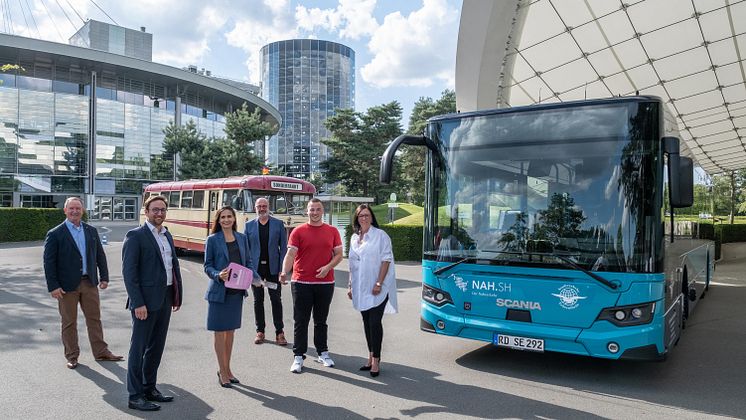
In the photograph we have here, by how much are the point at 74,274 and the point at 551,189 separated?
16.1 ft

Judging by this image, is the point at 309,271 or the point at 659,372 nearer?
the point at 309,271

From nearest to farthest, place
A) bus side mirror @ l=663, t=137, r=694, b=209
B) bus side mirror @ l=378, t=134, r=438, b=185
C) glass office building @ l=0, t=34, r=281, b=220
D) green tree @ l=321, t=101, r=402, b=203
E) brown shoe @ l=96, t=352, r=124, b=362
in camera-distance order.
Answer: bus side mirror @ l=663, t=137, r=694, b=209 < bus side mirror @ l=378, t=134, r=438, b=185 < brown shoe @ l=96, t=352, r=124, b=362 < glass office building @ l=0, t=34, r=281, b=220 < green tree @ l=321, t=101, r=402, b=203

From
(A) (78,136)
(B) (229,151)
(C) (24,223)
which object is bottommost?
(C) (24,223)

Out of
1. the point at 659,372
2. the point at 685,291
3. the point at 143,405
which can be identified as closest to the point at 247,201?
the point at 685,291

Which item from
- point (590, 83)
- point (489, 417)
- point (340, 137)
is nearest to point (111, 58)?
point (340, 137)

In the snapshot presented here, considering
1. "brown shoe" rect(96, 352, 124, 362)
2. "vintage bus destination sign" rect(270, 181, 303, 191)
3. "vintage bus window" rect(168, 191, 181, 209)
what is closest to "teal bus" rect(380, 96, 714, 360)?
"brown shoe" rect(96, 352, 124, 362)

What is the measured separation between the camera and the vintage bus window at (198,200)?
18.3 m

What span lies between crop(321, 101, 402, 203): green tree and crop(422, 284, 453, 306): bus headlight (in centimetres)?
3847

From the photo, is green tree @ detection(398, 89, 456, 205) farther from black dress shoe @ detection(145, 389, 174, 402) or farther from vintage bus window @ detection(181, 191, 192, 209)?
black dress shoe @ detection(145, 389, 174, 402)

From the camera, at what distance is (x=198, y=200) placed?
61.0 ft

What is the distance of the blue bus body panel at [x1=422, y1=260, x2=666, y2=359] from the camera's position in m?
5.01

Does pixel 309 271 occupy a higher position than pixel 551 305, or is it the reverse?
pixel 309 271

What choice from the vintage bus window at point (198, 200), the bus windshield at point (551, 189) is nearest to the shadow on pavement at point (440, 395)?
the bus windshield at point (551, 189)

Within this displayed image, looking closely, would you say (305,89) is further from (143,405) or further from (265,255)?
(143,405)
